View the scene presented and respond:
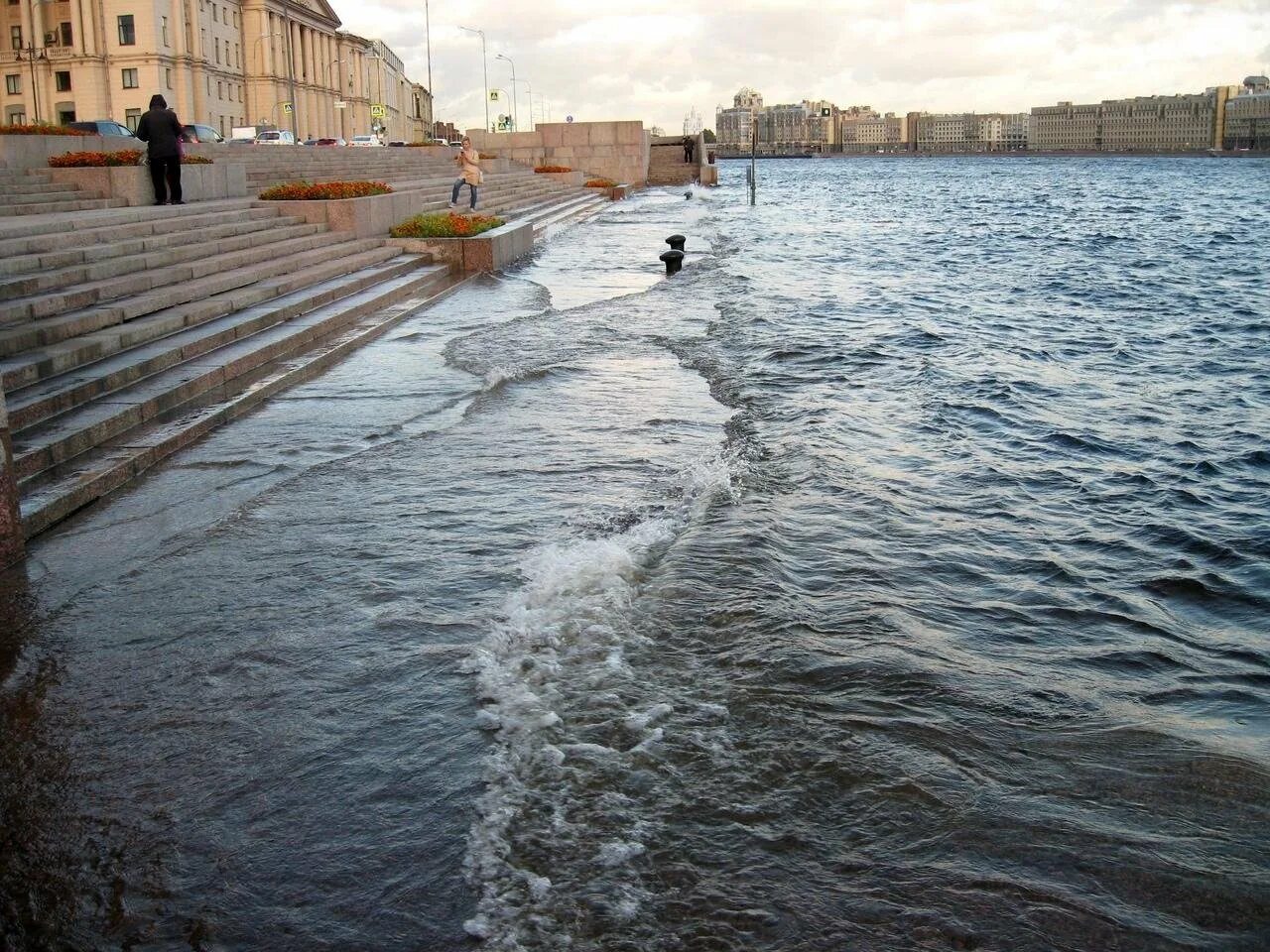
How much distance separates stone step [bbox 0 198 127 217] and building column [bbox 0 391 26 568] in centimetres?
1007

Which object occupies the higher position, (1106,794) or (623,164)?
(623,164)

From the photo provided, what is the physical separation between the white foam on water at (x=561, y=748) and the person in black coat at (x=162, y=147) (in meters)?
13.0

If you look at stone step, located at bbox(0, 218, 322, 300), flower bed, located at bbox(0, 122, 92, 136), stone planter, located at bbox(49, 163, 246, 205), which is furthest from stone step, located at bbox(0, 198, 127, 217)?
flower bed, located at bbox(0, 122, 92, 136)

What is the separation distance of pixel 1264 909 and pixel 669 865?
1.73 meters

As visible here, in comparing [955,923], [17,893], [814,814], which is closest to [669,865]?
[814,814]

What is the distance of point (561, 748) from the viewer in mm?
4133

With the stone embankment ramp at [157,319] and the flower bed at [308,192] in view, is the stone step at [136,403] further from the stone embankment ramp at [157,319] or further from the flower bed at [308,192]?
the flower bed at [308,192]

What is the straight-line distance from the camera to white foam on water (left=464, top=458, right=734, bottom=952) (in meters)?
3.35

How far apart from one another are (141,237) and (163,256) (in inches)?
24.8

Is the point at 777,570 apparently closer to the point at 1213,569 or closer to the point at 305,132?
the point at 1213,569

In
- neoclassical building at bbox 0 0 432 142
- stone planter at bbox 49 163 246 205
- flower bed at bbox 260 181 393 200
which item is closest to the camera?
stone planter at bbox 49 163 246 205

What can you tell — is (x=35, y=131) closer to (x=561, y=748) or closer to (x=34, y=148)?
(x=34, y=148)

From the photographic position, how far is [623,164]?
62656 mm

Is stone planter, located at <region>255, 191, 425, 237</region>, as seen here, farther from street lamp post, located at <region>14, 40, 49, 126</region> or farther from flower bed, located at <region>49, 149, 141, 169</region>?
street lamp post, located at <region>14, 40, 49, 126</region>
